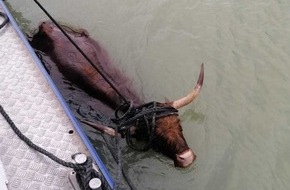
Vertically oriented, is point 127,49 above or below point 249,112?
above

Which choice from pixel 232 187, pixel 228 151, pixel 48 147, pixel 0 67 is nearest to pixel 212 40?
pixel 228 151

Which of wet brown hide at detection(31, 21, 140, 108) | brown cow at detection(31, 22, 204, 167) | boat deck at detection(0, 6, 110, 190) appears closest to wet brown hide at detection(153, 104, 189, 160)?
brown cow at detection(31, 22, 204, 167)

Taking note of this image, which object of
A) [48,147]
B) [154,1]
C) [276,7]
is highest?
[48,147]

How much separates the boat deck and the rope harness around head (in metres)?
0.76

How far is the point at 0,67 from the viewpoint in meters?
4.11

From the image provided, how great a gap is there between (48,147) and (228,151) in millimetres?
2194

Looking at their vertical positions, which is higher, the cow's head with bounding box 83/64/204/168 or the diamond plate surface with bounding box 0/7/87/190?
the diamond plate surface with bounding box 0/7/87/190

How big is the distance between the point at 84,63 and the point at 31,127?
1893 millimetres

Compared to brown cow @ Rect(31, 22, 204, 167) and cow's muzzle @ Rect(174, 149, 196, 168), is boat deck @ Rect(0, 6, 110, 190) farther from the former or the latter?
cow's muzzle @ Rect(174, 149, 196, 168)

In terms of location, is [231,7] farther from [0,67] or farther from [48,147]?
[48,147]

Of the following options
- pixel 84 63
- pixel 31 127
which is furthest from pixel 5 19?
pixel 31 127

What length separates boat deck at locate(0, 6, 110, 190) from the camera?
10.0ft

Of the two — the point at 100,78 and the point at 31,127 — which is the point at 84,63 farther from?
the point at 31,127

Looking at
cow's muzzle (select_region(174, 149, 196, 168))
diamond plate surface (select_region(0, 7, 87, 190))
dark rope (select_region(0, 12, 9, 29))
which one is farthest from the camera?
dark rope (select_region(0, 12, 9, 29))
